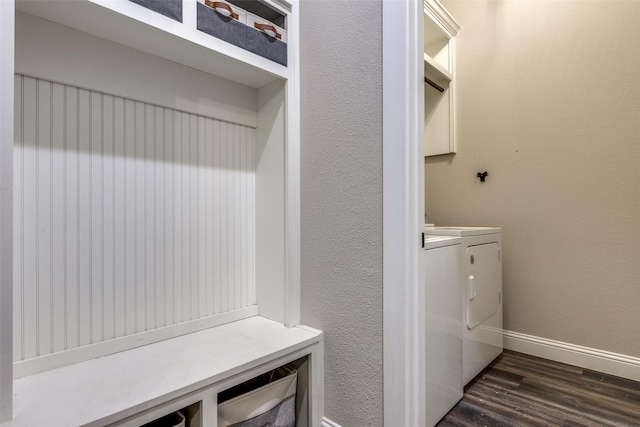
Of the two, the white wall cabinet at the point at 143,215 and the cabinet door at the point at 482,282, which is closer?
the white wall cabinet at the point at 143,215

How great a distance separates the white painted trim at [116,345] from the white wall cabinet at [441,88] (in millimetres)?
1932

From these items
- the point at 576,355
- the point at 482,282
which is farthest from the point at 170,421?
the point at 576,355

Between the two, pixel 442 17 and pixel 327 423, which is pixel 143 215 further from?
pixel 442 17

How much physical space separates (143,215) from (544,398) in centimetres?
211

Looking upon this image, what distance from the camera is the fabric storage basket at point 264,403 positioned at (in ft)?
3.73

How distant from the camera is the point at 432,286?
1.39 m

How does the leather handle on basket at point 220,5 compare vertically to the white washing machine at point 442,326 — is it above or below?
above

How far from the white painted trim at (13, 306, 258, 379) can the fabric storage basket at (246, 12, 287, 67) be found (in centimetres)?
120

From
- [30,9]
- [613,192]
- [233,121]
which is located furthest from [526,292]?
[30,9]

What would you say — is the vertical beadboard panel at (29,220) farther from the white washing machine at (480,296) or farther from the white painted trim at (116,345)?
the white washing machine at (480,296)

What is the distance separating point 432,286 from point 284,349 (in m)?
0.66

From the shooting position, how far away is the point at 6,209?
33.1 inches

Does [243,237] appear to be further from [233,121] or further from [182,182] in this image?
[233,121]

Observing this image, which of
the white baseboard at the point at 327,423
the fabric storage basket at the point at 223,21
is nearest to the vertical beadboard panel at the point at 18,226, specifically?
the fabric storage basket at the point at 223,21
